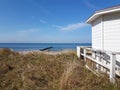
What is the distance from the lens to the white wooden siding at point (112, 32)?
759cm

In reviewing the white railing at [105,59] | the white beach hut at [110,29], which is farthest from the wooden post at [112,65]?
the white beach hut at [110,29]

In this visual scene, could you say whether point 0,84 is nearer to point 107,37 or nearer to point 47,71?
point 47,71

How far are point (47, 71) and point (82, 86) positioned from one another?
2.48m

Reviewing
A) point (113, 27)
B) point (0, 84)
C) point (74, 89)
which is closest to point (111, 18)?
point (113, 27)

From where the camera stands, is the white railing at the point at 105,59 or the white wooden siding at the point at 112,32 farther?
the white wooden siding at the point at 112,32

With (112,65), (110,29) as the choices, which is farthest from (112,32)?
(112,65)

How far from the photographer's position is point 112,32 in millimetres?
7914

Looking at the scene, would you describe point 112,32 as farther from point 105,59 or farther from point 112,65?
point 112,65

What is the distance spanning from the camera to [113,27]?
7.84m

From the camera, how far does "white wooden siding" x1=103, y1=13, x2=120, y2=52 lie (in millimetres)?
7586

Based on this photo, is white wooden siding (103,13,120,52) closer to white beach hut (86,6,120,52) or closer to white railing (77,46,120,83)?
white beach hut (86,6,120,52)

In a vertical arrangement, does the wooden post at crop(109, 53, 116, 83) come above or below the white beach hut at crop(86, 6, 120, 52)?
below

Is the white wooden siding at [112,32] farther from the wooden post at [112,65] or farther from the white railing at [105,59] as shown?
the wooden post at [112,65]

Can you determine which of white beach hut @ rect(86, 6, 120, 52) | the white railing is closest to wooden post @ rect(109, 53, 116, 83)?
the white railing
